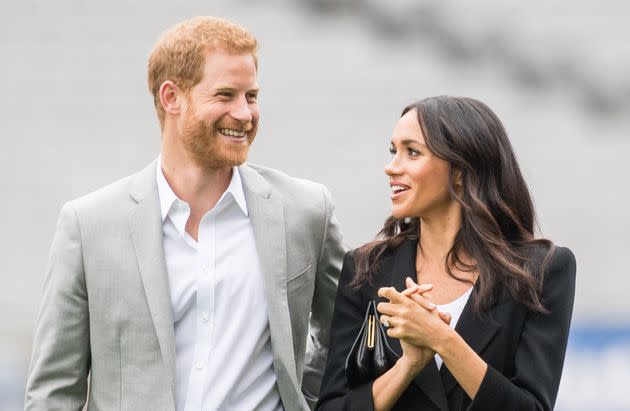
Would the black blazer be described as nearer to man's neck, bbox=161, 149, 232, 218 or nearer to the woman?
the woman

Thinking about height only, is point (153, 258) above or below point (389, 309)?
below

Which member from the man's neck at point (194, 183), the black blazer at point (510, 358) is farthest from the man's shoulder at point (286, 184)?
the black blazer at point (510, 358)

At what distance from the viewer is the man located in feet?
11.6

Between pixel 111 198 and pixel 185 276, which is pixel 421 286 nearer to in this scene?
pixel 185 276

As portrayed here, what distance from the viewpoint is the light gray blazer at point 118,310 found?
3.54m

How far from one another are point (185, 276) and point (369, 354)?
1.88 ft

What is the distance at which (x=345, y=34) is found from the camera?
1215 centimetres

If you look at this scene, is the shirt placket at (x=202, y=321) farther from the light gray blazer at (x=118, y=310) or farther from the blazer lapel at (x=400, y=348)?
the blazer lapel at (x=400, y=348)

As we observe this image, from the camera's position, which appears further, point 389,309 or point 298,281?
point 298,281

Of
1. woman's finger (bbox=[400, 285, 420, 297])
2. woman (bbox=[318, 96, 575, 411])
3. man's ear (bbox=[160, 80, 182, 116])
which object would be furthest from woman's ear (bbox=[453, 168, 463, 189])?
man's ear (bbox=[160, 80, 182, 116])

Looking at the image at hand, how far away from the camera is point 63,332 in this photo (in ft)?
11.7

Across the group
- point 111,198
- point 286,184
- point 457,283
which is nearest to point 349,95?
point 286,184

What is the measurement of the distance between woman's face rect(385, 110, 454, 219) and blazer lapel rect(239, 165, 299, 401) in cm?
38

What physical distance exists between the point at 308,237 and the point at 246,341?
0.40 meters
